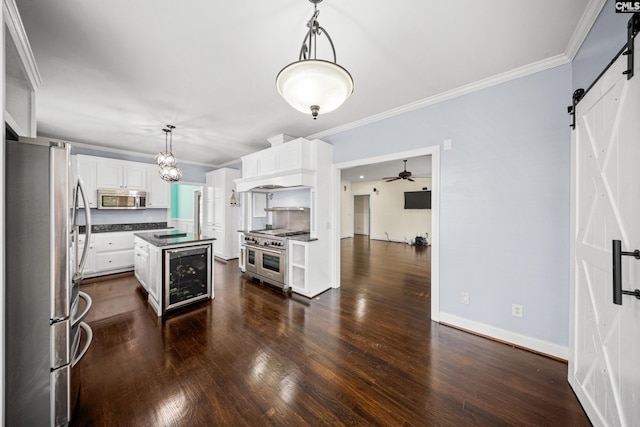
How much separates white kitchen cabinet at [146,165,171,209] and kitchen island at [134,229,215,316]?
2.39 m

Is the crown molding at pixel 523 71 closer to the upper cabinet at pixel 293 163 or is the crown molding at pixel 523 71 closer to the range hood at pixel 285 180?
the upper cabinet at pixel 293 163

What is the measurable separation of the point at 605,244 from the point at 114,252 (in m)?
6.93

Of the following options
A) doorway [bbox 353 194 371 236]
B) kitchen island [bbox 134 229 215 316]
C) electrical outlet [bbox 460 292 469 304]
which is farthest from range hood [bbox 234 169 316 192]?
doorway [bbox 353 194 371 236]

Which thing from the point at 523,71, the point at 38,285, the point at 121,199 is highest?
the point at 523,71

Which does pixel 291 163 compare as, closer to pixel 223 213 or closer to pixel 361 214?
pixel 223 213

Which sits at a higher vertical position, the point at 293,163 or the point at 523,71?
the point at 523,71

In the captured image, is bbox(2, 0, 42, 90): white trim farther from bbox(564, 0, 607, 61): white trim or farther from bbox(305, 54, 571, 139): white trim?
bbox(564, 0, 607, 61): white trim

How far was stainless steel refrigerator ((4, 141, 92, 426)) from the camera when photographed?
3.84 feet

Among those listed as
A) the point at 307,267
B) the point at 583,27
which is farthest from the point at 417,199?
the point at 583,27

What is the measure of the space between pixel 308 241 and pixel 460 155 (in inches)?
89.9

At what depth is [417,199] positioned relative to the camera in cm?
852

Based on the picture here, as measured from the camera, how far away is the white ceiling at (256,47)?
1569 mm

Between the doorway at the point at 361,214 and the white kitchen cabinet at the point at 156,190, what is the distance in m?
7.66

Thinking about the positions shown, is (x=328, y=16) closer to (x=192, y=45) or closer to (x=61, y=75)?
(x=192, y=45)
